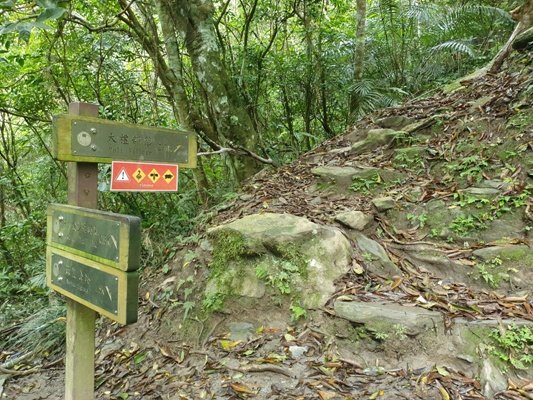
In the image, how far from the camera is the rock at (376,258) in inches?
127

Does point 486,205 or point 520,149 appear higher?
point 520,149

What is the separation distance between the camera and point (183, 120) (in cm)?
537

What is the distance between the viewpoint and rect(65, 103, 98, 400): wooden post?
2.26m

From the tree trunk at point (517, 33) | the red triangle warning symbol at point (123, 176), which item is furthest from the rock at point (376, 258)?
the tree trunk at point (517, 33)

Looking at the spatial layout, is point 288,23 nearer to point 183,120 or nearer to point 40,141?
point 183,120

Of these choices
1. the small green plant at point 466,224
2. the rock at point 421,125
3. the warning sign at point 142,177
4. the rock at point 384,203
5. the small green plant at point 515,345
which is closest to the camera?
the warning sign at point 142,177

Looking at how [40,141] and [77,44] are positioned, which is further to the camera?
[40,141]

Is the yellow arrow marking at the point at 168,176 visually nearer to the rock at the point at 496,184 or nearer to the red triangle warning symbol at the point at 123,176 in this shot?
the red triangle warning symbol at the point at 123,176

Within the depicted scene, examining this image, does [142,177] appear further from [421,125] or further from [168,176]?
[421,125]

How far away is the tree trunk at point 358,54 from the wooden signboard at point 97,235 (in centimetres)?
545

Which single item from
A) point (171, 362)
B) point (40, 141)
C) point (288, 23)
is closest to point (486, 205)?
point (171, 362)

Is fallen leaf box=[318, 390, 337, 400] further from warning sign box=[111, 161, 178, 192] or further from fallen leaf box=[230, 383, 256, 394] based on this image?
warning sign box=[111, 161, 178, 192]

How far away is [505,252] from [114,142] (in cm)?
286

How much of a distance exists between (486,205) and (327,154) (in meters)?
2.23
